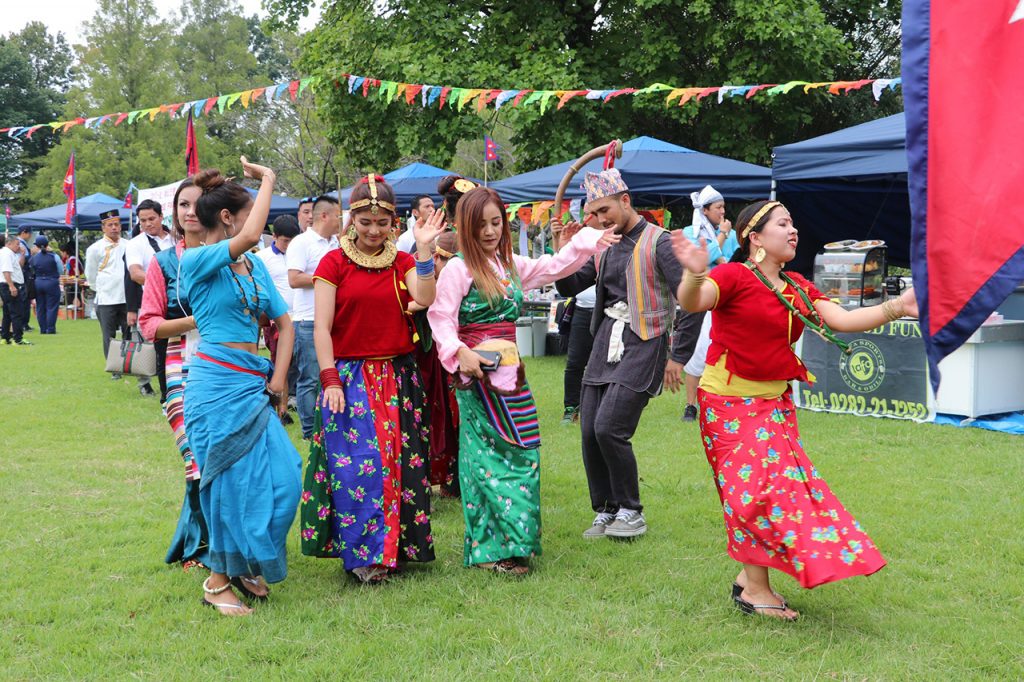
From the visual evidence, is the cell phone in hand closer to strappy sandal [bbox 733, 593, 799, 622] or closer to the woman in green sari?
the woman in green sari

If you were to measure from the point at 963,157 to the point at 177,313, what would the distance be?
336cm

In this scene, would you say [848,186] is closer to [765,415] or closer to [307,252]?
[307,252]

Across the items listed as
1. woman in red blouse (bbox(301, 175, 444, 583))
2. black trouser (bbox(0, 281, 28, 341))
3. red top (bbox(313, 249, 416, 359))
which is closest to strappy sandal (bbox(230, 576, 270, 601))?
woman in red blouse (bbox(301, 175, 444, 583))

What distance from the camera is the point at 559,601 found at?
13.8 feet

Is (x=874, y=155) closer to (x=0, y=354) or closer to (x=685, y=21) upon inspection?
(x=685, y=21)

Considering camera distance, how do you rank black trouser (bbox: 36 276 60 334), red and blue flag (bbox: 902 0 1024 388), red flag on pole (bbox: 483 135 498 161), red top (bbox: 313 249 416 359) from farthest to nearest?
black trouser (bbox: 36 276 60 334), red flag on pole (bbox: 483 135 498 161), red top (bbox: 313 249 416 359), red and blue flag (bbox: 902 0 1024 388)

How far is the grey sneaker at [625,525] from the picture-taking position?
5020 millimetres

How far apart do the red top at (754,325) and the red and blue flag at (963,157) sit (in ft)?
6.27

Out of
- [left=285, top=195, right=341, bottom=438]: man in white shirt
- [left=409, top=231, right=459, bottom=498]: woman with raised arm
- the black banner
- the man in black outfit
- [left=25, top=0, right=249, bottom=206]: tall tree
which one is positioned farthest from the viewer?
[left=25, top=0, right=249, bottom=206]: tall tree

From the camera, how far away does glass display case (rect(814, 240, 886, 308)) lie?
8.84 m

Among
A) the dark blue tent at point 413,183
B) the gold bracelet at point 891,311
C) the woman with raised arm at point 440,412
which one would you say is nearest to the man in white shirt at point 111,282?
the dark blue tent at point 413,183

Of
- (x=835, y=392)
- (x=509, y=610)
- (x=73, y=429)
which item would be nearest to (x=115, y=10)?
(x=73, y=429)

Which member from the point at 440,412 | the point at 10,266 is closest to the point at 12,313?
the point at 10,266

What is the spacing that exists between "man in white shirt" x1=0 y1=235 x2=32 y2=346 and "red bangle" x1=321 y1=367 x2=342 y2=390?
45.8 feet
